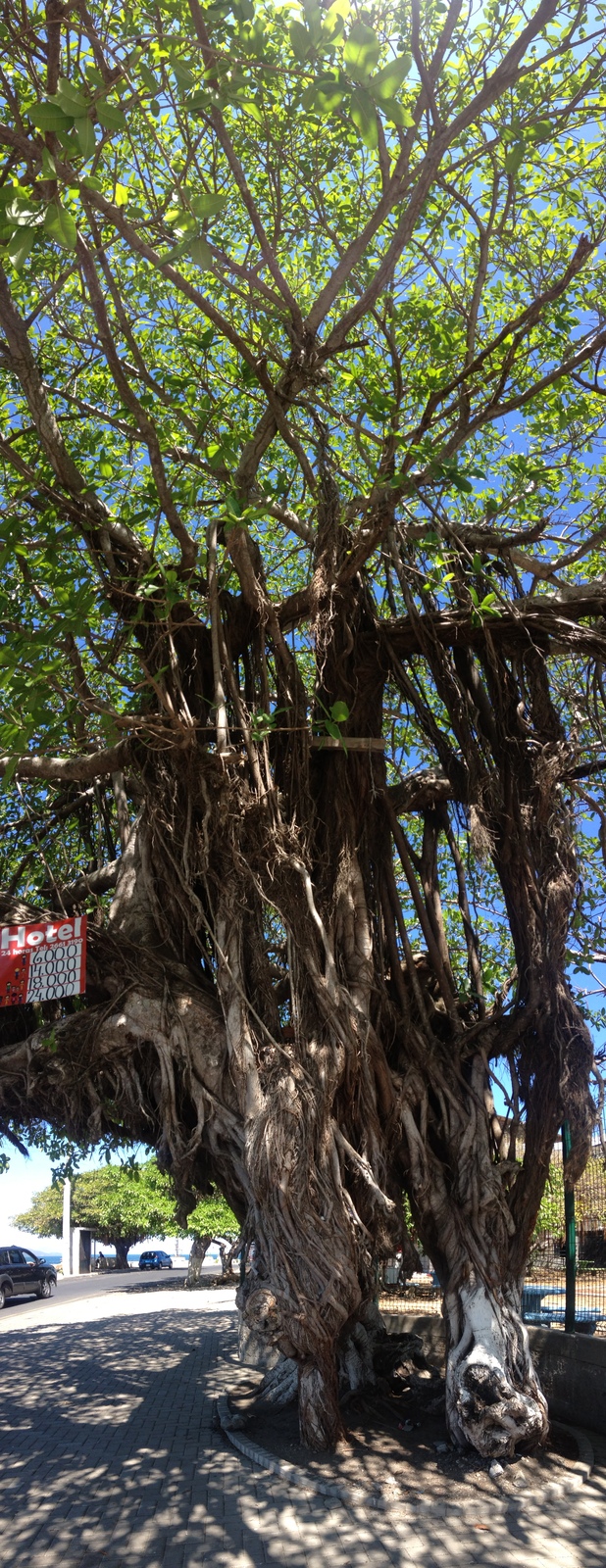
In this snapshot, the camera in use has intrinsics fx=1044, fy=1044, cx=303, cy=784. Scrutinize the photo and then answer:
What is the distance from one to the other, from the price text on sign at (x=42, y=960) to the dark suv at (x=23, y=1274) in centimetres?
1197

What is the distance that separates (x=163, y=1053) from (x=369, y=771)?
1974 mm

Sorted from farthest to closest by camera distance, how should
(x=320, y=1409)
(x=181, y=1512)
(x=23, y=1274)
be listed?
(x=23, y=1274) → (x=320, y=1409) → (x=181, y=1512)

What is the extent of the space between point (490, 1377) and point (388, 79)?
5.11m

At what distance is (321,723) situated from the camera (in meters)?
5.70

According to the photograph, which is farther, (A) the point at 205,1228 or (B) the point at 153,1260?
(B) the point at 153,1260

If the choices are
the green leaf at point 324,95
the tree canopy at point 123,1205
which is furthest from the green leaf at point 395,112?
the tree canopy at point 123,1205

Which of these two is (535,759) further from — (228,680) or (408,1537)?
(408,1537)

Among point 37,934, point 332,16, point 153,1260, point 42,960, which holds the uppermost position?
point 332,16

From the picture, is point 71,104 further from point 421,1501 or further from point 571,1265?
point 571,1265

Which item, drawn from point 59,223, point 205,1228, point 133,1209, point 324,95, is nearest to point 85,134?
point 59,223

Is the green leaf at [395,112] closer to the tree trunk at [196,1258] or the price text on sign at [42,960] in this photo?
the price text on sign at [42,960]

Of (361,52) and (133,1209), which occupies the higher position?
(361,52)

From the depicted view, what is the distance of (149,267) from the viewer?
21.5ft

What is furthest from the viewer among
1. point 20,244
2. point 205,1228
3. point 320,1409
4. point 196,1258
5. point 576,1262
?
point 196,1258
